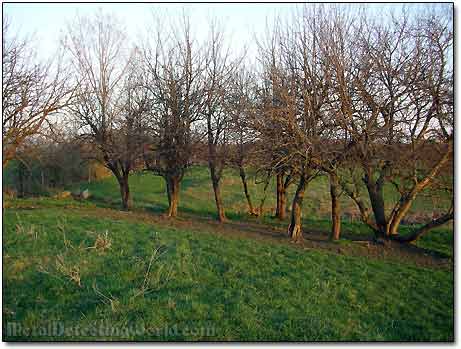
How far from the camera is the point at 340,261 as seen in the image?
26.5 ft

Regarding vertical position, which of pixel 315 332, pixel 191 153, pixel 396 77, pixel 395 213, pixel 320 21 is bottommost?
pixel 315 332

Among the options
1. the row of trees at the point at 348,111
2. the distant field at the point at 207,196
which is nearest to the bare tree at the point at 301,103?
the row of trees at the point at 348,111

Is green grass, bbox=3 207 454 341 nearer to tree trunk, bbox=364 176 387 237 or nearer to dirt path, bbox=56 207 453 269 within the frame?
dirt path, bbox=56 207 453 269

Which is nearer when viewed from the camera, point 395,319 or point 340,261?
point 395,319

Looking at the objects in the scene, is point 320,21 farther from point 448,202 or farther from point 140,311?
point 140,311

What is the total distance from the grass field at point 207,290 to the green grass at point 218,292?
18mm

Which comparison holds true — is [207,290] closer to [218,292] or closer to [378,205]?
[218,292]

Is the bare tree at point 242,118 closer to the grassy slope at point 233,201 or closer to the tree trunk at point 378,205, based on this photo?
the grassy slope at point 233,201

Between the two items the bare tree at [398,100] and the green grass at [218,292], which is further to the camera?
the bare tree at [398,100]

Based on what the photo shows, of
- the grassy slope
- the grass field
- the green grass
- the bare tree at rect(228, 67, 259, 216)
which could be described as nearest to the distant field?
the grassy slope

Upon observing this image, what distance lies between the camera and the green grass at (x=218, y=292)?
5066 millimetres

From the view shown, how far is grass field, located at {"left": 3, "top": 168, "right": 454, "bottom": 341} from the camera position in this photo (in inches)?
198

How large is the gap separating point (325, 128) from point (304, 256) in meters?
3.41

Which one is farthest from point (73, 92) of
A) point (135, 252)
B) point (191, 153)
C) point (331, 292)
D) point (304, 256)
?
point (331, 292)
